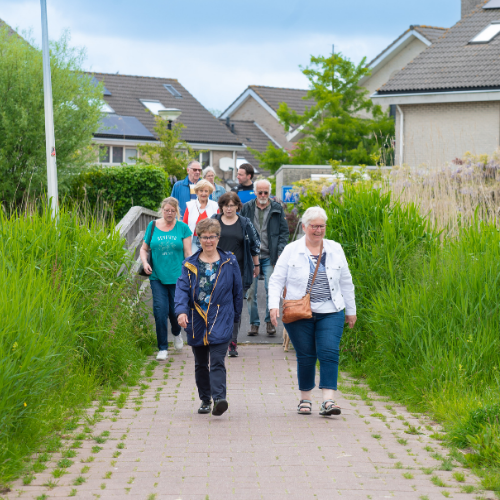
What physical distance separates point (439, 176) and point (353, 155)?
60.8 feet

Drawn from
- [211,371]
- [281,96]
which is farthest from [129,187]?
[281,96]

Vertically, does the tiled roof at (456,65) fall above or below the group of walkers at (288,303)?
above

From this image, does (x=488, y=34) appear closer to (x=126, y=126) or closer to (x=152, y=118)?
(x=126, y=126)

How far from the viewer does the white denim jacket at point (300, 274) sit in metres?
6.69

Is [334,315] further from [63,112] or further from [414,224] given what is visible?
[63,112]

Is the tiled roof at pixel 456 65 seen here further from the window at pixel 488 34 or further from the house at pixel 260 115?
the house at pixel 260 115

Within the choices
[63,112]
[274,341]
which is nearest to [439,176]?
[274,341]

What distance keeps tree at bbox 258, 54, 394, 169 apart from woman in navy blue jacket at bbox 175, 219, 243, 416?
79.8ft

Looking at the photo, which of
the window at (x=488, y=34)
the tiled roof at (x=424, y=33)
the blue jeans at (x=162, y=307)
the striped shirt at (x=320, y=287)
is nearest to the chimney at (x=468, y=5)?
the tiled roof at (x=424, y=33)

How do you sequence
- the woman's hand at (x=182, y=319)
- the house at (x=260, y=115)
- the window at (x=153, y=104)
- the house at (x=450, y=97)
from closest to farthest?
1. the woman's hand at (x=182, y=319)
2. the house at (x=450, y=97)
3. the window at (x=153, y=104)
4. the house at (x=260, y=115)

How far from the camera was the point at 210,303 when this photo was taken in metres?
6.69

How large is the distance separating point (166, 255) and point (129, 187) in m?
9.91

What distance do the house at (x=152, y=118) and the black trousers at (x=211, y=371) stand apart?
3677cm

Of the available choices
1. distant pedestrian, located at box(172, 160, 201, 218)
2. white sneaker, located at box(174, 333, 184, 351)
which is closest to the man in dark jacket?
white sneaker, located at box(174, 333, 184, 351)
